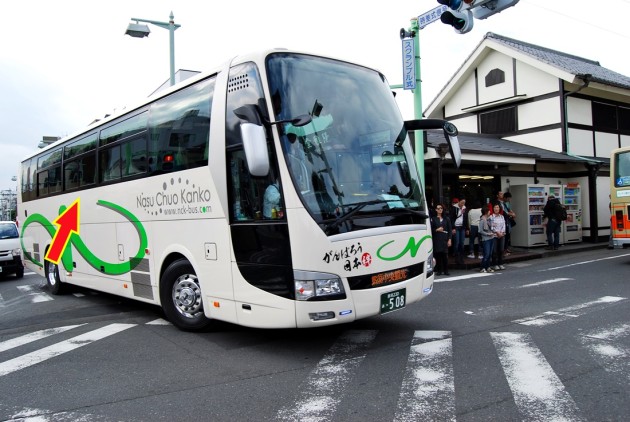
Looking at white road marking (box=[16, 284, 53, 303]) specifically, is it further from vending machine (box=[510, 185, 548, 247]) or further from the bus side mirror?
vending machine (box=[510, 185, 548, 247])

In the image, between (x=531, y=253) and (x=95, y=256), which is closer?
(x=95, y=256)

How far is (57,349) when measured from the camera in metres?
5.97

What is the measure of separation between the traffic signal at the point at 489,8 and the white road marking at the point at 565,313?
4.96m

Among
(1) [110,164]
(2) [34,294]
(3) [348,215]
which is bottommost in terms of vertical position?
(2) [34,294]

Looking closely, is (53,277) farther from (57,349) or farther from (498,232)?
(498,232)

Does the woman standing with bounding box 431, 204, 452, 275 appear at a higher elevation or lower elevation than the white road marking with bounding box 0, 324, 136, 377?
higher

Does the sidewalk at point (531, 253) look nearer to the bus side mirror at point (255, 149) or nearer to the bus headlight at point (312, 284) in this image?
the bus headlight at point (312, 284)

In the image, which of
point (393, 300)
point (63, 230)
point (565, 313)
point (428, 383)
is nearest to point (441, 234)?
point (565, 313)

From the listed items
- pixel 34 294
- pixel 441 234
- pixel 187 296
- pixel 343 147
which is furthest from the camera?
pixel 441 234

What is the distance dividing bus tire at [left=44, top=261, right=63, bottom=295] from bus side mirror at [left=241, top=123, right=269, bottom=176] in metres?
7.57

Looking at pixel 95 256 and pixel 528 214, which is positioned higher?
pixel 528 214

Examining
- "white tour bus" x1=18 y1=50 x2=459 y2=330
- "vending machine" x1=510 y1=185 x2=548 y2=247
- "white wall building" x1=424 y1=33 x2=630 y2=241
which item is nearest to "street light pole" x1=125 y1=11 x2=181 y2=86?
"white tour bus" x1=18 y1=50 x2=459 y2=330

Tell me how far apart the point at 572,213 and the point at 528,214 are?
3.15m

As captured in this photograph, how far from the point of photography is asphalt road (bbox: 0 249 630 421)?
3902 mm
